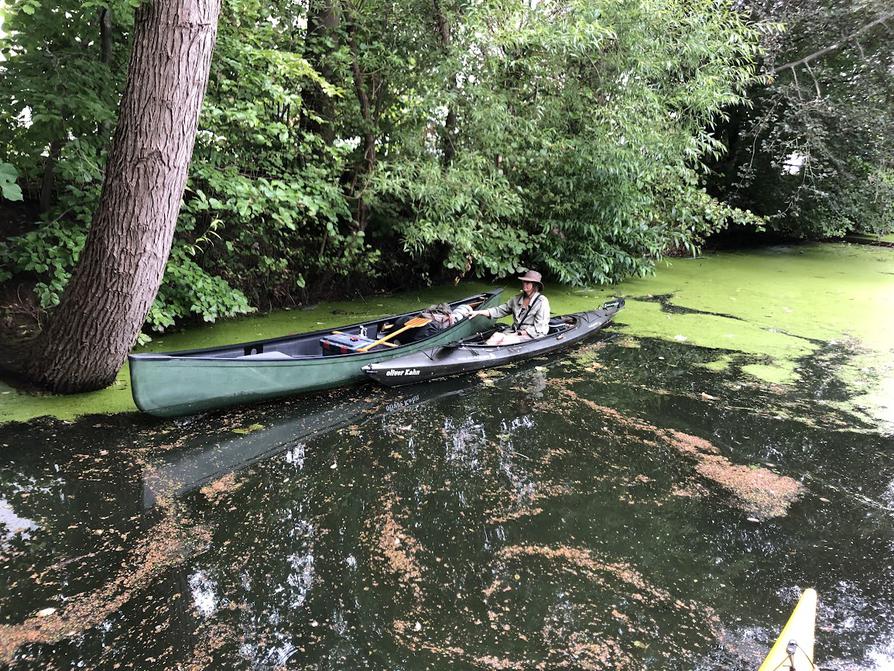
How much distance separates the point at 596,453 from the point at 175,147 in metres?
3.35

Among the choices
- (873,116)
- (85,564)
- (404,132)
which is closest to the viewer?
(85,564)

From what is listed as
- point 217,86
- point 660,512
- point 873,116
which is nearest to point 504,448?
point 660,512

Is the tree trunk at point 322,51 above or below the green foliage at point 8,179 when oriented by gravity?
above

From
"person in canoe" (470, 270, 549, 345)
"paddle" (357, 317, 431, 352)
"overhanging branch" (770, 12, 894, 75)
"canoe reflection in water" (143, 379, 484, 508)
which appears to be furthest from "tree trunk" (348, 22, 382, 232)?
"overhanging branch" (770, 12, 894, 75)

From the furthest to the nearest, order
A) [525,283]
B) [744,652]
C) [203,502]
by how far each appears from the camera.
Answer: [525,283] < [203,502] < [744,652]

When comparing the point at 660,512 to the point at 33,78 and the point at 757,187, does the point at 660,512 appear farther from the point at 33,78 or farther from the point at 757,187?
the point at 757,187

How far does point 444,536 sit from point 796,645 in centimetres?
158

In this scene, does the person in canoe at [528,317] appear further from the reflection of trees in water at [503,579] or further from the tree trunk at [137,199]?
the tree trunk at [137,199]

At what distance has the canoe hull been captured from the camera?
15.0 ft

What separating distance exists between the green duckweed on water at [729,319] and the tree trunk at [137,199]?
1.24ft

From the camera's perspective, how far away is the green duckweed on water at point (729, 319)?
185 inches

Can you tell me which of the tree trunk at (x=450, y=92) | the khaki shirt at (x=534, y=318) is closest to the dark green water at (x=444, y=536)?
the khaki shirt at (x=534, y=318)

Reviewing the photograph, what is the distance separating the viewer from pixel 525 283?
5.52 m

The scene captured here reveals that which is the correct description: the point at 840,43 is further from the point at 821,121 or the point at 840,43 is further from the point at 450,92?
the point at 450,92
